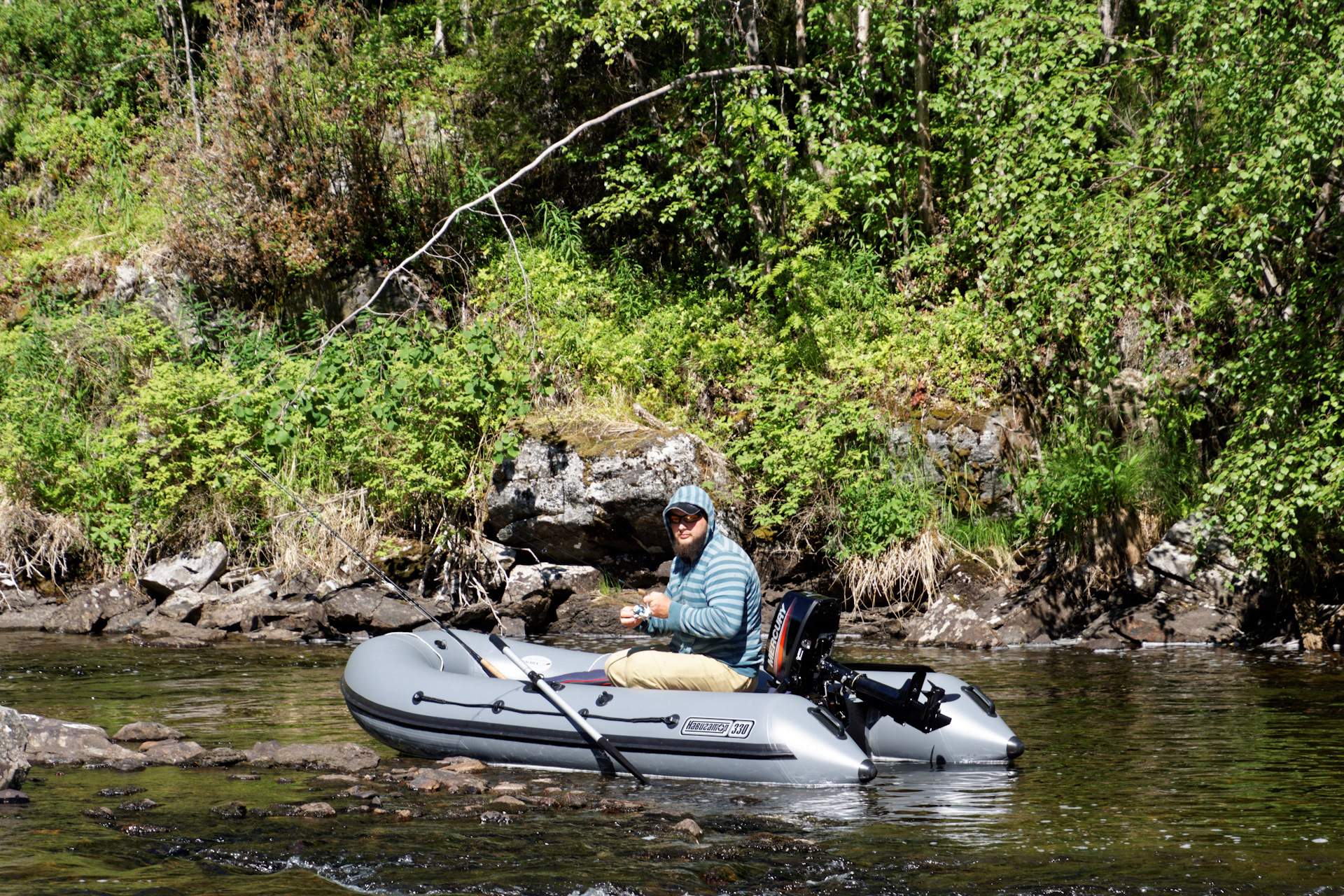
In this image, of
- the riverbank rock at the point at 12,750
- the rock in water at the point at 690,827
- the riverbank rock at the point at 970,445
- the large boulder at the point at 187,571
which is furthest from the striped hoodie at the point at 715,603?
the large boulder at the point at 187,571

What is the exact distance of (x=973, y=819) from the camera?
451cm

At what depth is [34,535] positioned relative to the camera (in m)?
11.5

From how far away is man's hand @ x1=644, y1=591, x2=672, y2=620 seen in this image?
5496 mm

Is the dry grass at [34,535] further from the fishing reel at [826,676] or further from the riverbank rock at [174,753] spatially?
the fishing reel at [826,676]

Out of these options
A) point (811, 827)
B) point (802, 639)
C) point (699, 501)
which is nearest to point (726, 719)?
point (802, 639)

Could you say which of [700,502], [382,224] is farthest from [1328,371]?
[382,224]

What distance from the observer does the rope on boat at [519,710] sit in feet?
17.4

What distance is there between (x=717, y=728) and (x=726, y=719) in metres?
0.06

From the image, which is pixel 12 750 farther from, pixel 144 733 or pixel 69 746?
pixel 144 733

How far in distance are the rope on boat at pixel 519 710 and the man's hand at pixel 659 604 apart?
0.49 m

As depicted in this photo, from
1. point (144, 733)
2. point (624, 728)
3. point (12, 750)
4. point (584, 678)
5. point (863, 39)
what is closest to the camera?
point (12, 750)

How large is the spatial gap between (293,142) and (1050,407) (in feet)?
29.8

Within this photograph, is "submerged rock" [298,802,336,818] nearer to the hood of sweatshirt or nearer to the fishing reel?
the hood of sweatshirt

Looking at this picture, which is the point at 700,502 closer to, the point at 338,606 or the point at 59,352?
the point at 338,606
